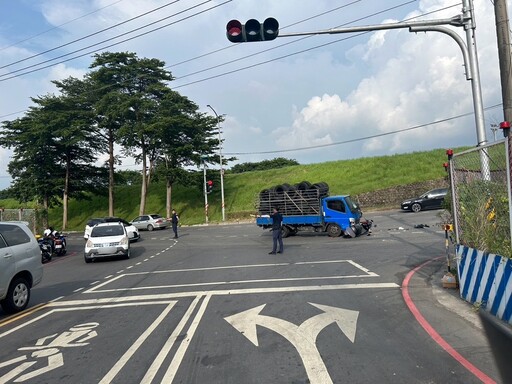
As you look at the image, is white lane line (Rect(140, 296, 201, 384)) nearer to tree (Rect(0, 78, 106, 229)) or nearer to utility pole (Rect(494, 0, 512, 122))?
utility pole (Rect(494, 0, 512, 122))

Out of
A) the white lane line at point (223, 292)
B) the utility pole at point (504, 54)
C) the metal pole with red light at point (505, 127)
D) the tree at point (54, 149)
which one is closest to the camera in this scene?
the metal pole with red light at point (505, 127)

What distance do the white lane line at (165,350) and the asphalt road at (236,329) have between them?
17mm

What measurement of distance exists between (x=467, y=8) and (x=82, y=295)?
11380 millimetres

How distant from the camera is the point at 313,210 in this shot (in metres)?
20.7

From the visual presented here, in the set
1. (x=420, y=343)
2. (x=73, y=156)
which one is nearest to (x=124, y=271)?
(x=420, y=343)

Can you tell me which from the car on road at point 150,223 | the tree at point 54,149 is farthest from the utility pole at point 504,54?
the tree at point 54,149

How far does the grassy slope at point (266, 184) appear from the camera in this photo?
41.0m

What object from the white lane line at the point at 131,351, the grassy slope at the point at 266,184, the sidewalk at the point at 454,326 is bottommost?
the sidewalk at the point at 454,326

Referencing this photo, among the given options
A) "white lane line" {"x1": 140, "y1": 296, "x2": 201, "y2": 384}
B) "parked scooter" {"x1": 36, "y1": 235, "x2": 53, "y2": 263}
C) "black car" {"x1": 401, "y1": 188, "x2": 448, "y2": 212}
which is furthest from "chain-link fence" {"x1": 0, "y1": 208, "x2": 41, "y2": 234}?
"black car" {"x1": 401, "y1": 188, "x2": 448, "y2": 212}

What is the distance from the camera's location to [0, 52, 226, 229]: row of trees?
42500mm

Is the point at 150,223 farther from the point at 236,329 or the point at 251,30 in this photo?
the point at 236,329

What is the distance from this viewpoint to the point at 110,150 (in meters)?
46.9

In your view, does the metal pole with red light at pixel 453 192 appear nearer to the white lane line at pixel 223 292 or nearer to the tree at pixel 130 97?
the white lane line at pixel 223 292

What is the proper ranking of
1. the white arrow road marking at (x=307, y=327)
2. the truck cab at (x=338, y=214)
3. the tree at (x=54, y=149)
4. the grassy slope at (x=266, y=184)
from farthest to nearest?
1. the tree at (x=54, y=149)
2. the grassy slope at (x=266, y=184)
3. the truck cab at (x=338, y=214)
4. the white arrow road marking at (x=307, y=327)
